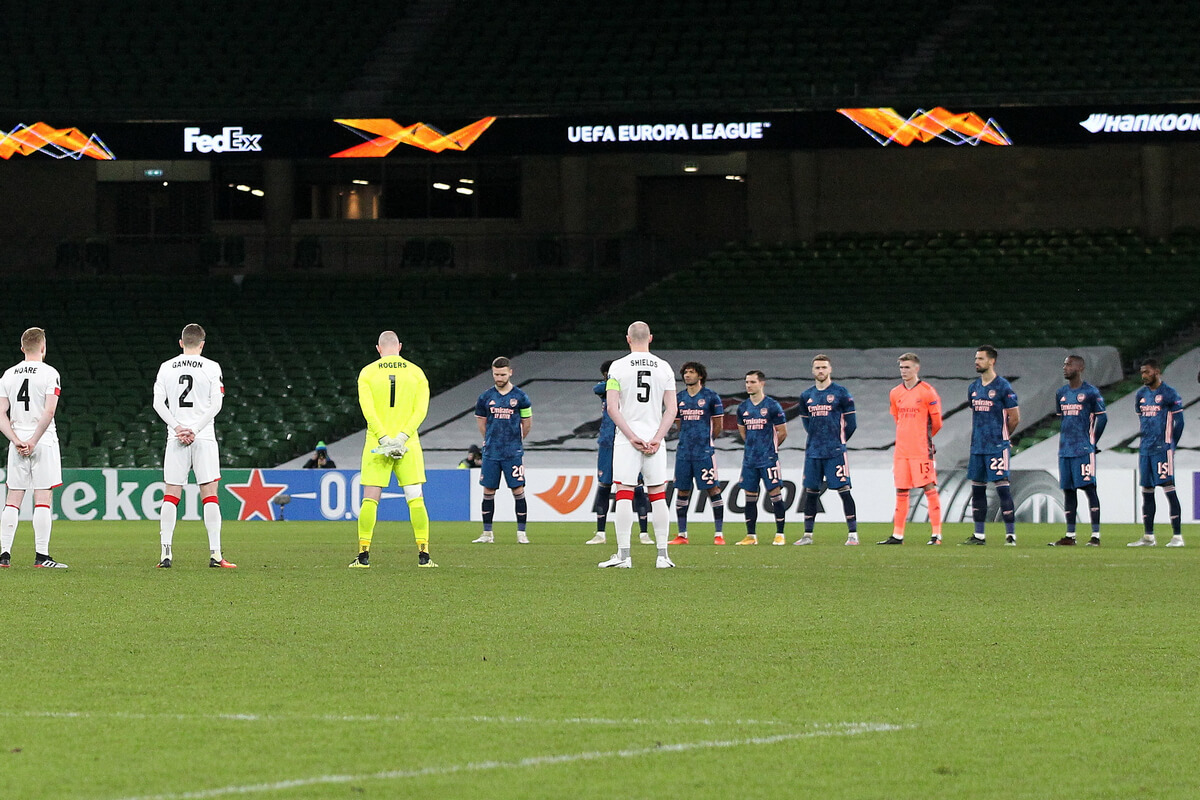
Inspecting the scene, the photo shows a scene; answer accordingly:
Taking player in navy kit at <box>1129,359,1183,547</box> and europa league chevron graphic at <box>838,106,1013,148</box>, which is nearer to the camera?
player in navy kit at <box>1129,359,1183,547</box>

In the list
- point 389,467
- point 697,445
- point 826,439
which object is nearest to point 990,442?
point 826,439

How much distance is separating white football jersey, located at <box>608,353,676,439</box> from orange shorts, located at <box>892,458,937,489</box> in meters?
5.73

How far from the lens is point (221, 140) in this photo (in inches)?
1346

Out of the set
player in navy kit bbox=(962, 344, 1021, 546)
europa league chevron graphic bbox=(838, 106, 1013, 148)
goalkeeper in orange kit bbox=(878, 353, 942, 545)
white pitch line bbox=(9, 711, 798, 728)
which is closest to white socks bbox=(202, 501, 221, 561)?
white pitch line bbox=(9, 711, 798, 728)

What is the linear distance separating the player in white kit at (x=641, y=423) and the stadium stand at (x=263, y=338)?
686 inches

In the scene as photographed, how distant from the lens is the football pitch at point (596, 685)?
5.52m

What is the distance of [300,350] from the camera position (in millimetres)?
36625

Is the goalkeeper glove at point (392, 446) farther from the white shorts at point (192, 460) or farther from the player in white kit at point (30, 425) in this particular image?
the player in white kit at point (30, 425)

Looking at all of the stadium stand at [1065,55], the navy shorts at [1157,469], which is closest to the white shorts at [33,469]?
the navy shorts at [1157,469]

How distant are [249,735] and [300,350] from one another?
30981mm

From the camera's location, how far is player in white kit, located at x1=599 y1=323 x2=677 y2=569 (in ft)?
47.8

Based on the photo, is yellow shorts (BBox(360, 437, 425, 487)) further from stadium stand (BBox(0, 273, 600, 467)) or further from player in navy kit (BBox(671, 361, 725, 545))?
stadium stand (BBox(0, 273, 600, 467))

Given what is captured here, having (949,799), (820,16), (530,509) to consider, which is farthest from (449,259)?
(949,799)

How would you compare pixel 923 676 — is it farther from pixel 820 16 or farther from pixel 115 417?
pixel 820 16
